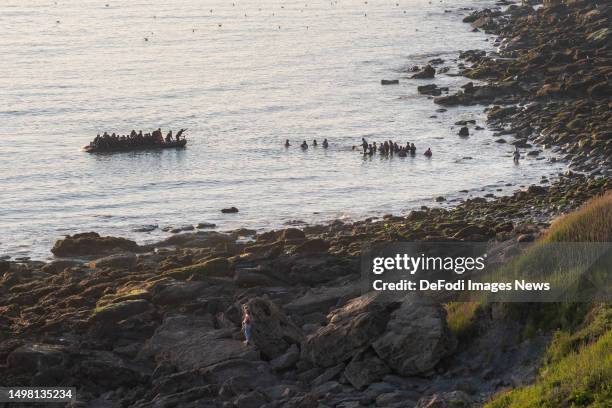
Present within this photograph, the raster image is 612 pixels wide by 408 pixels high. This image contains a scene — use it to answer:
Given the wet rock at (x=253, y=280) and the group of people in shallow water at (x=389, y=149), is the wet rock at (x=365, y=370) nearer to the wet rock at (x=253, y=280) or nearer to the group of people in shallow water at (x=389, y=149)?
the wet rock at (x=253, y=280)

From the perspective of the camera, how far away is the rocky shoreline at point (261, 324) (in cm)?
2333

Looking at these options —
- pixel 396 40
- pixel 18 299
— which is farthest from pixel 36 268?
pixel 396 40

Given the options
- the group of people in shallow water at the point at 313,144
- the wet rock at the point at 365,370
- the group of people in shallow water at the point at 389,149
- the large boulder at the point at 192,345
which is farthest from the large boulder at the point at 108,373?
the group of people in shallow water at the point at 313,144

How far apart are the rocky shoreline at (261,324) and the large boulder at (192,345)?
0.17ft

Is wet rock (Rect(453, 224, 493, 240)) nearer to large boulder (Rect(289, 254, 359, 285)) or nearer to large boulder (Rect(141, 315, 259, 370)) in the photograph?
large boulder (Rect(289, 254, 359, 285))

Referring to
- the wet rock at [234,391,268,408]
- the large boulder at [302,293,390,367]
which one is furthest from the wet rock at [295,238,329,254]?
the wet rock at [234,391,268,408]

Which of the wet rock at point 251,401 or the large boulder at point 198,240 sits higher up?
the wet rock at point 251,401

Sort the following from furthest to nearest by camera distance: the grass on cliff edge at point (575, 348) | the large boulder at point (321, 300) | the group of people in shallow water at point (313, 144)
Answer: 1. the group of people in shallow water at point (313, 144)
2. the large boulder at point (321, 300)
3. the grass on cliff edge at point (575, 348)

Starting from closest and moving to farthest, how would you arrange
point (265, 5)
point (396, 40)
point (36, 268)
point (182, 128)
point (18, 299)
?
1. point (18, 299)
2. point (36, 268)
3. point (182, 128)
4. point (396, 40)
5. point (265, 5)

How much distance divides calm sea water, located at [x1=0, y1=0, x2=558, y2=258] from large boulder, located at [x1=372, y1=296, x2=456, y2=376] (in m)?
30.3

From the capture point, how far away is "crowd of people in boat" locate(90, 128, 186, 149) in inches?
2958

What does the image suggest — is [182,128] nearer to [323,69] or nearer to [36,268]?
[323,69]

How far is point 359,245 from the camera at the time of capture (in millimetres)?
40812

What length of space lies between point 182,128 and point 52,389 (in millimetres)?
58087
